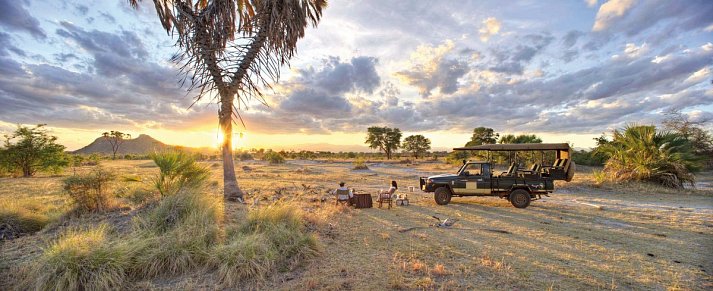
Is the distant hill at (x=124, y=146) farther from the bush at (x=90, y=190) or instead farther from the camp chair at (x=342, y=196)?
the camp chair at (x=342, y=196)

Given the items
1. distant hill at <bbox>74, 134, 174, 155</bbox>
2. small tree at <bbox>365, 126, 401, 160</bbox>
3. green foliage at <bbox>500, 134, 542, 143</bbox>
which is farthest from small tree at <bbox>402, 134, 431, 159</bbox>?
distant hill at <bbox>74, 134, 174, 155</bbox>

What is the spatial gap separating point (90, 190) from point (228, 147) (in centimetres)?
418

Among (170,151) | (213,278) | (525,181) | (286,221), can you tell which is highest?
(170,151)

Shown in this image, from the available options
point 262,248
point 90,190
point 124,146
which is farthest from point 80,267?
point 124,146

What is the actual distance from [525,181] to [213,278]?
10.9 metres

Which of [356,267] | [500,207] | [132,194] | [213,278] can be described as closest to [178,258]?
[213,278]

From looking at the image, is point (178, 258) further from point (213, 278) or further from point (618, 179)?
point (618, 179)

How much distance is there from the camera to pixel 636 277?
5051mm

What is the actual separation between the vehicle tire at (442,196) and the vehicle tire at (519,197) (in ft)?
7.53

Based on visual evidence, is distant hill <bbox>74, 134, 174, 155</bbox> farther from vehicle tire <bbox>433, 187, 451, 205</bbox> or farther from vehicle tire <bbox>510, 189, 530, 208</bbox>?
vehicle tire <bbox>510, 189, 530, 208</bbox>

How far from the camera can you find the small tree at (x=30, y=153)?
20.4 m

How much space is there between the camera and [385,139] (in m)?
73.8

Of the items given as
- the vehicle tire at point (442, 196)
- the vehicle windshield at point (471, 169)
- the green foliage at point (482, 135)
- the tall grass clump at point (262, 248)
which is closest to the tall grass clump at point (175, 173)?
the tall grass clump at point (262, 248)

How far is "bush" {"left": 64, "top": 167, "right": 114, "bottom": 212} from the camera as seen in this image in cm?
853
